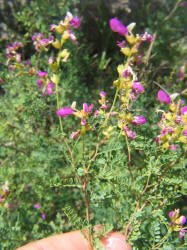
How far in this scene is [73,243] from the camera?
6.00 ft

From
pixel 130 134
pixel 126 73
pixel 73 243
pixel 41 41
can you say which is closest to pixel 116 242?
pixel 73 243

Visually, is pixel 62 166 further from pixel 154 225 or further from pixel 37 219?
pixel 154 225

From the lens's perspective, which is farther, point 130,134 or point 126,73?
point 130,134

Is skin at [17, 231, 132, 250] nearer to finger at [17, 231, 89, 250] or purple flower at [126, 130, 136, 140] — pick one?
finger at [17, 231, 89, 250]

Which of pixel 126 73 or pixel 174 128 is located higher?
pixel 126 73

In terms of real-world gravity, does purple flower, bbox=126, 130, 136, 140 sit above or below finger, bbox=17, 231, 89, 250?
above

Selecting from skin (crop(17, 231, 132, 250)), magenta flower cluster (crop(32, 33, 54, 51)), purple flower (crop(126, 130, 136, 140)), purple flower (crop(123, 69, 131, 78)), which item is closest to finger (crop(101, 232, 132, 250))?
skin (crop(17, 231, 132, 250))

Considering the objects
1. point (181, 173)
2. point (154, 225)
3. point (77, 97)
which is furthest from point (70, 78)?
point (154, 225)

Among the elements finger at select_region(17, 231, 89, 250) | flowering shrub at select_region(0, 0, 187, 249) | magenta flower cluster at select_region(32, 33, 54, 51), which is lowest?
finger at select_region(17, 231, 89, 250)

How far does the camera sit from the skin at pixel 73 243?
1.62m

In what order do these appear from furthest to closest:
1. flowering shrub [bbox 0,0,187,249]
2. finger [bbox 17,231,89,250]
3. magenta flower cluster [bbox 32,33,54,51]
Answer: magenta flower cluster [bbox 32,33,54,51] < finger [bbox 17,231,89,250] < flowering shrub [bbox 0,0,187,249]

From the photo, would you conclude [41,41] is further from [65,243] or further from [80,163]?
[65,243]

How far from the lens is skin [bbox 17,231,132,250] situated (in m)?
1.62

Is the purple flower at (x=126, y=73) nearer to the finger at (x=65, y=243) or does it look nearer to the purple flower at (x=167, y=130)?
the purple flower at (x=167, y=130)
